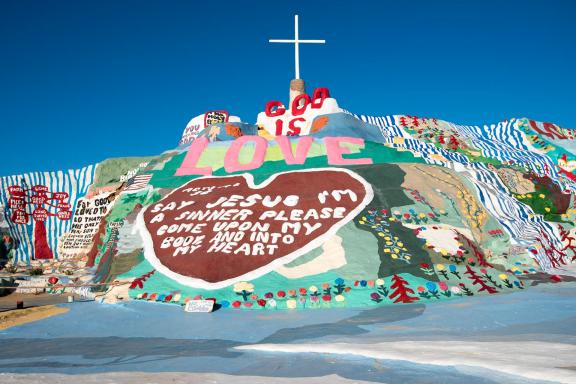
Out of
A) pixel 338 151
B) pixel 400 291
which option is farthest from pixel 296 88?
pixel 400 291

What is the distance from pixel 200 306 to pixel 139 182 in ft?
33.7

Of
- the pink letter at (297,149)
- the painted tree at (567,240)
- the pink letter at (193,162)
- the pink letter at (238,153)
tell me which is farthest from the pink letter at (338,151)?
the painted tree at (567,240)

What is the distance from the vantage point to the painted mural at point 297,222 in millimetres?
11344

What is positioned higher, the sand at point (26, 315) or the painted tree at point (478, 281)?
the painted tree at point (478, 281)

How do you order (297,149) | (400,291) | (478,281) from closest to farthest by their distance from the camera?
(400,291), (478,281), (297,149)

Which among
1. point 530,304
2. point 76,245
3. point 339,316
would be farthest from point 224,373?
point 76,245

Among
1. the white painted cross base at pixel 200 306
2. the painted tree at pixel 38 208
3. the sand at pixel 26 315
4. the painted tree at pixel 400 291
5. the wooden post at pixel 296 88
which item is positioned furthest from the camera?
the wooden post at pixel 296 88

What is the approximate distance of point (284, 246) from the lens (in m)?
12.4

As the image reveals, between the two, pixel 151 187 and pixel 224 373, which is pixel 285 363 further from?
pixel 151 187

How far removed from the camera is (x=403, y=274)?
36.6 ft

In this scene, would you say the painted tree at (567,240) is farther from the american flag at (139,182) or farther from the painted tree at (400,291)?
the american flag at (139,182)

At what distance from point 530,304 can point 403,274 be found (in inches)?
111

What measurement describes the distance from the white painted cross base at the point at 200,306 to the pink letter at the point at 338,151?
9322 mm

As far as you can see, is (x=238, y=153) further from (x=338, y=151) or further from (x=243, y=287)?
(x=243, y=287)
